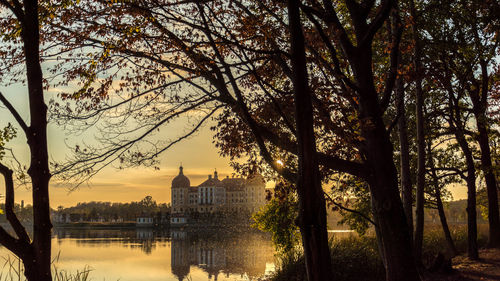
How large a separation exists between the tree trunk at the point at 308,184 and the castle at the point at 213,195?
150457 mm

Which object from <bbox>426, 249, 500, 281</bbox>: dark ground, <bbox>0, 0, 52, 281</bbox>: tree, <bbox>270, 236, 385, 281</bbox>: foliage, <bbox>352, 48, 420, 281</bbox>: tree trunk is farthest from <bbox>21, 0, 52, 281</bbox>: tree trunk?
<bbox>426, 249, 500, 281</bbox>: dark ground

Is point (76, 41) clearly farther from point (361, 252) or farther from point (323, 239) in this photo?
point (361, 252)

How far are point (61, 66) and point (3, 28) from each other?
1.35 m

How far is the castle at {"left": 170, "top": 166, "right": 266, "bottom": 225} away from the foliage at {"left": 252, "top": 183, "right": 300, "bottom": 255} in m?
139

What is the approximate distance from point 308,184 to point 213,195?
6089 inches

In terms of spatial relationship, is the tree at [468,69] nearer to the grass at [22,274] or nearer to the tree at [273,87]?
the tree at [273,87]

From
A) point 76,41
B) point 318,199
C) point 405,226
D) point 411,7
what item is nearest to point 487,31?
point 411,7

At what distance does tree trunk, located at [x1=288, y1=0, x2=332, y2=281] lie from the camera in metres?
5.88

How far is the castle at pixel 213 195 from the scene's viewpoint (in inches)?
6235

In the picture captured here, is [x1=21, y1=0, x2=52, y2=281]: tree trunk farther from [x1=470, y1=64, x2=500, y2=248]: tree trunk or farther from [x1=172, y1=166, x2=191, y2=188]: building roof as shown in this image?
[x1=172, y1=166, x2=191, y2=188]: building roof

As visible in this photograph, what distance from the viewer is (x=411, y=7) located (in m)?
10.9

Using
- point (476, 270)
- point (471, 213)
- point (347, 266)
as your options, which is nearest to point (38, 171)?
point (347, 266)

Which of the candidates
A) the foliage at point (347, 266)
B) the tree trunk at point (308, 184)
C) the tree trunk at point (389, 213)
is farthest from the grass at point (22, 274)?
the foliage at point (347, 266)

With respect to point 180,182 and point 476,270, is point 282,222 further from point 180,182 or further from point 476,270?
point 180,182
